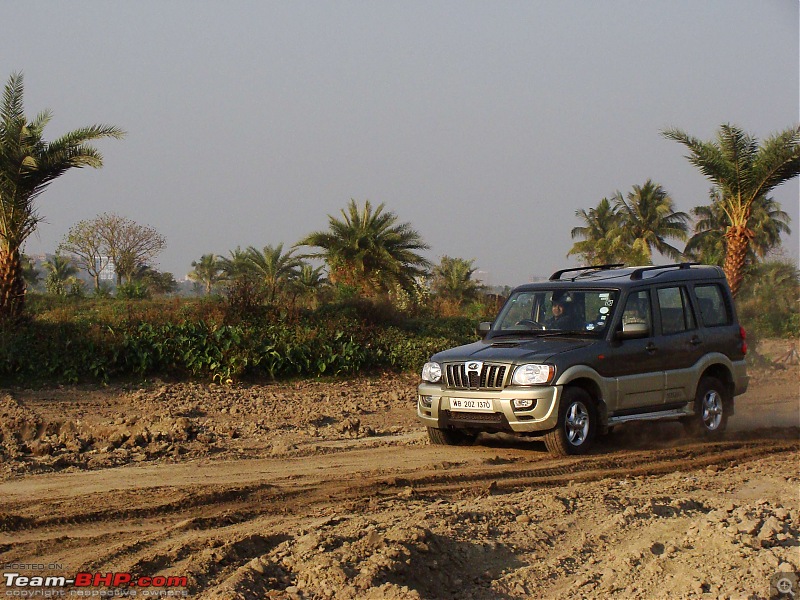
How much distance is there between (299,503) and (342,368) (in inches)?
419

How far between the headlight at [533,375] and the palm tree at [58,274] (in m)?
21.1

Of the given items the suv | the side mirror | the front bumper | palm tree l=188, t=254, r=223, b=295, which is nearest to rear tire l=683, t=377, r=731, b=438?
the suv

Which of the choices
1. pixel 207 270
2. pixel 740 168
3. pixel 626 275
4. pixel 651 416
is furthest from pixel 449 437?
pixel 207 270

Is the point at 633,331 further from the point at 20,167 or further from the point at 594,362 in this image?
the point at 20,167

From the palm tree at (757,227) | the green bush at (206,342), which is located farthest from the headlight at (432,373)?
the palm tree at (757,227)

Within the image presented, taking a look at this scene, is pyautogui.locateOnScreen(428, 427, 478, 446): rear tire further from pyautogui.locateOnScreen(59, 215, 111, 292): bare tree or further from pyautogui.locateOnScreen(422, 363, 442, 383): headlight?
pyautogui.locateOnScreen(59, 215, 111, 292): bare tree

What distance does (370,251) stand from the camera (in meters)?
35.1

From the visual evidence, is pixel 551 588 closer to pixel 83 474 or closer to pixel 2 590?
pixel 2 590

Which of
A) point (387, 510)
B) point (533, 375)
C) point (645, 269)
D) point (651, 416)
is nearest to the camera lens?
point (387, 510)

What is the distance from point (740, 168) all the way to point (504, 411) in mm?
14935

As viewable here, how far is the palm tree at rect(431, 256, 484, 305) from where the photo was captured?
156ft

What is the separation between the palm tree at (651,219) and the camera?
5675cm

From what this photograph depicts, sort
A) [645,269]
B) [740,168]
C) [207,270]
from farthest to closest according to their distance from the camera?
[207,270], [740,168], [645,269]

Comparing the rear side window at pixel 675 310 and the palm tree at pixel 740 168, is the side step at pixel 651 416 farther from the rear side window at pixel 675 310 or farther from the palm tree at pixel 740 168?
the palm tree at pixel 740 168
